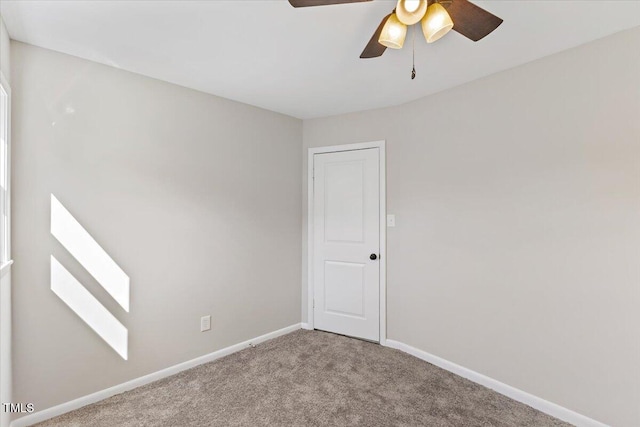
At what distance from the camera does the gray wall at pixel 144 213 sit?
6.59 ft

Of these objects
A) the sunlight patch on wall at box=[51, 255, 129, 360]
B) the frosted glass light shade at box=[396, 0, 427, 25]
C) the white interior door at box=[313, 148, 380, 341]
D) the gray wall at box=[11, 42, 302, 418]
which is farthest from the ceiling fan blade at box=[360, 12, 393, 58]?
the sunlight patch on wall at box=[51, 255, 129, 360]

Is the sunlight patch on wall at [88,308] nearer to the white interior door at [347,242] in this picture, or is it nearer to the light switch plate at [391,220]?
the white interior door at [347,242]

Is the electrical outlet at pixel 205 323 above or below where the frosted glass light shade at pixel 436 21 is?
below

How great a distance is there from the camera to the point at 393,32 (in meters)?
1.43

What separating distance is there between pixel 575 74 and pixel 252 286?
9.94 ft

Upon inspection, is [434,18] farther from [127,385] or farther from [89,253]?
[127,385]

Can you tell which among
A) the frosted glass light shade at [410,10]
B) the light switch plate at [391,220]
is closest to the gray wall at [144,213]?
the light switch plate at [391,220]

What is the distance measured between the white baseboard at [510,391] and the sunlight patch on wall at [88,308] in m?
2.36

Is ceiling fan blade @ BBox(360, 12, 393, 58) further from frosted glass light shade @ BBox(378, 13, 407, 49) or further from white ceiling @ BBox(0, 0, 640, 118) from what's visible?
white ceiling @ BBox(0, 0, 640, 118)

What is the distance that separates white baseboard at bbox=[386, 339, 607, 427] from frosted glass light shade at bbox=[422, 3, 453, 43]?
2376 mm

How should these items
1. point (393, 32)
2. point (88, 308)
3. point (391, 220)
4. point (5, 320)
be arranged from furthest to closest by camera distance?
point (391, 220), point (88, 308), point (5, 320), point (393, 32)

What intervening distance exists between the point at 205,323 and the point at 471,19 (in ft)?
9.33

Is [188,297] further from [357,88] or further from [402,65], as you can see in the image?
[402,65]

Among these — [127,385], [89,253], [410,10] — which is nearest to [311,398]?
[127,385]
